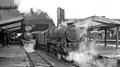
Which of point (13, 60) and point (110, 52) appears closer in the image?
point (110, 52)

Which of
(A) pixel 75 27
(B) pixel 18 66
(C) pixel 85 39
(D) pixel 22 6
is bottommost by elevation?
(B) pixel 18 66

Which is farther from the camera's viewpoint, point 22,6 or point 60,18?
point 22,6

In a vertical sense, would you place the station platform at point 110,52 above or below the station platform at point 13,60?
above

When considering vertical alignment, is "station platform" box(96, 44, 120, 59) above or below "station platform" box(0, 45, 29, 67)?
above

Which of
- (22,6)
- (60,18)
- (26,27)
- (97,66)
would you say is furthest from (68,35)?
(26,27)

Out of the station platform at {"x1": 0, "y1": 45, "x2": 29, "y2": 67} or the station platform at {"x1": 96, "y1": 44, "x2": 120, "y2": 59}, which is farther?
the station platform at {"x1": 0, "y1": 45, "x2": 29, "y2": 67}

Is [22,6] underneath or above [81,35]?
above

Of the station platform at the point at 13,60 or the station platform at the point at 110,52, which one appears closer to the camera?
the station platform at the point at 110,52

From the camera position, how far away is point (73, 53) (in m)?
12.6

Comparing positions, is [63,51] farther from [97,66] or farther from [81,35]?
[97,66]

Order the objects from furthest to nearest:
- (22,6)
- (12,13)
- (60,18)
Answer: (12,13)
(22,6)
(60,18)

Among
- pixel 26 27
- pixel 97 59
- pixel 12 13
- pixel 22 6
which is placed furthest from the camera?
pixel 12 13

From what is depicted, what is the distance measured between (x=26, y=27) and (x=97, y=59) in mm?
22315

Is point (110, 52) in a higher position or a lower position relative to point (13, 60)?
higher
